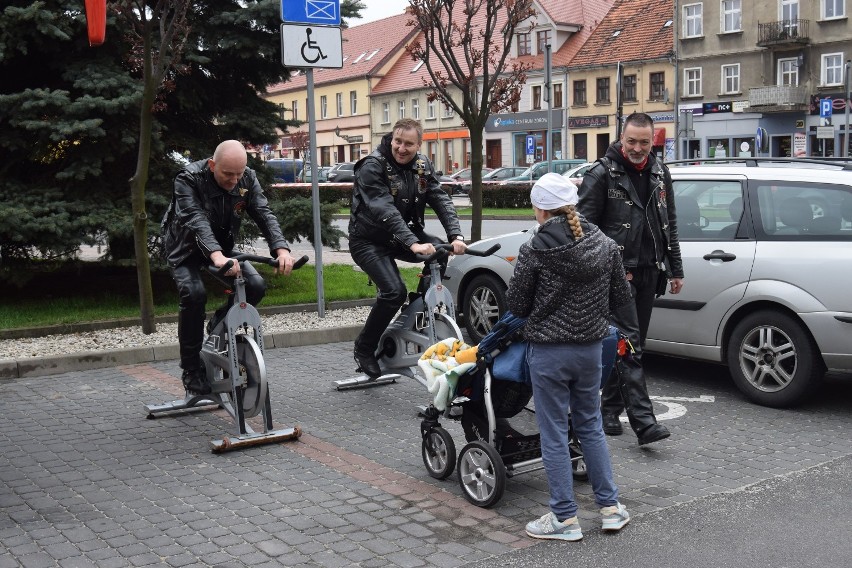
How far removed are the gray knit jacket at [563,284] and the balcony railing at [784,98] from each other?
51.1 metres

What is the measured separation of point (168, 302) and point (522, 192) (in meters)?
25.5

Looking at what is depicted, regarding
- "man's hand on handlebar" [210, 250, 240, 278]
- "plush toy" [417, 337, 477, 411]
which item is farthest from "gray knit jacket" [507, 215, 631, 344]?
"man's hand on handlebar" [210, 250, 240, 278]

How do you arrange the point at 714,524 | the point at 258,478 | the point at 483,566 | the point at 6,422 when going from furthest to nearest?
1. the point at 6,422
2. the point at 258,478
3. the point at 714,524
4. the point at 483,566

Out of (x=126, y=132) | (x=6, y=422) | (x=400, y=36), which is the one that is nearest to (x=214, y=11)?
(x=126, y=132)

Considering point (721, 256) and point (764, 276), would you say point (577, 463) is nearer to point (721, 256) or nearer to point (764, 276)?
point (764, 276)

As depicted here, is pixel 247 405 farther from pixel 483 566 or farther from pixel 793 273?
pixel 793 273

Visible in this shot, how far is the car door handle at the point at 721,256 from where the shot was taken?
7.89 metres

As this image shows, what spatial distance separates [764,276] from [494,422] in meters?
3.08

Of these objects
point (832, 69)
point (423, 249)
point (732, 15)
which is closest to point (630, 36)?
point (732, 15)

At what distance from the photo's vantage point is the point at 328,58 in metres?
10.9

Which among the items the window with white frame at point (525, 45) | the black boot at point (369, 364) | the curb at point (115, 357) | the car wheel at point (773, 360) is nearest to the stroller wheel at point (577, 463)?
the car wheel at point (773, 360)

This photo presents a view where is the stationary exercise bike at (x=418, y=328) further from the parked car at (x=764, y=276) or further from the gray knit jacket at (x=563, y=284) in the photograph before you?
the gray knit jacket at (x=563, y=284)

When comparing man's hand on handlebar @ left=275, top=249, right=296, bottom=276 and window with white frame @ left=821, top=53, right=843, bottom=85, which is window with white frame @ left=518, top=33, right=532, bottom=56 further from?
man's hand on handlebar @ left=275, top=249, right=296, bottom=276

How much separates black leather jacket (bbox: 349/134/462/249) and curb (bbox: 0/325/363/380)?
107 inches
